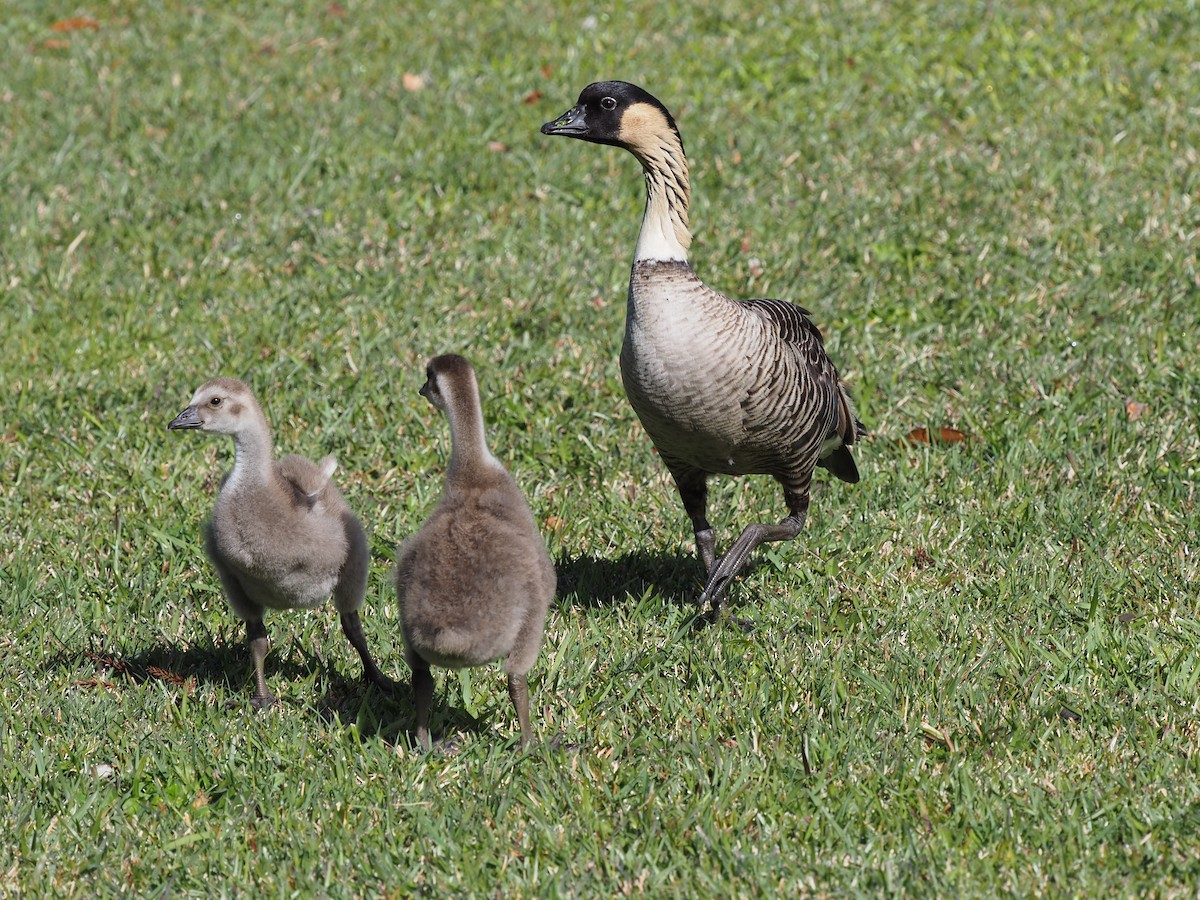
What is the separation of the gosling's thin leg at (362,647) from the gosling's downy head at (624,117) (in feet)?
6.18

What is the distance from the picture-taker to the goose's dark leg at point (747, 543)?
5.43 meters

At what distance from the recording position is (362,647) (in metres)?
4.97

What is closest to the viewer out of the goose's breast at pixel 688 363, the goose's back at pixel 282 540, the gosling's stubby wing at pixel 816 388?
the goose's back at pixel 282 540

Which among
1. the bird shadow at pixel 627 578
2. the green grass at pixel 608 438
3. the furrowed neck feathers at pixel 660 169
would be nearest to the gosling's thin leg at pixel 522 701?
the green grass at pixel 608 438

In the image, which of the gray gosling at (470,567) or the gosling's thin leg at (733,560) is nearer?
the gray gosling at (470,567)

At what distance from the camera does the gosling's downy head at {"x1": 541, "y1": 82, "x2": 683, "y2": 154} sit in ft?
17.3

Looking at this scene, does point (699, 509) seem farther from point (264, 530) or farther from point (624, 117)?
point (264, 530)

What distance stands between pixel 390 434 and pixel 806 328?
2096mm

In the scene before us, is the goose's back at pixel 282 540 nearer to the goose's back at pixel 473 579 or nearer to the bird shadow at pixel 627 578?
the goose's back at pixel 473 579

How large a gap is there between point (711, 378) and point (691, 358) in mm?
109

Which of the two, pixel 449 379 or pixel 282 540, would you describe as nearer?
pixel 449 379

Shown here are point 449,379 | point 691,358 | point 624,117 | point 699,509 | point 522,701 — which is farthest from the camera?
point 699,509

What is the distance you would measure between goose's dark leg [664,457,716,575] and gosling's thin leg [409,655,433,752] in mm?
1582

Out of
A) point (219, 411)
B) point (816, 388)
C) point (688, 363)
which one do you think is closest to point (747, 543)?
point (816, 388)
